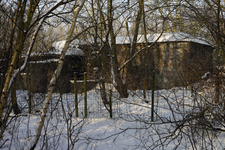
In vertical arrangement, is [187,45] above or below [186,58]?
above

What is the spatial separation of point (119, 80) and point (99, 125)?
3253 millimetres

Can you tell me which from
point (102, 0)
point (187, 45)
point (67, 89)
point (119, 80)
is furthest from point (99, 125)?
point (187, 45)

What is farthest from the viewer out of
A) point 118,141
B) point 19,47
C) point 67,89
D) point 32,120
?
point 67,89

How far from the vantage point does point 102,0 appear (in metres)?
7.77

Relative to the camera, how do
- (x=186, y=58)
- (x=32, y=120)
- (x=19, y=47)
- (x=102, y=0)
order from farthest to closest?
(x=186, y=58)
(x=102, y=0)
(x=32, y=120)
(x=19, y=47)

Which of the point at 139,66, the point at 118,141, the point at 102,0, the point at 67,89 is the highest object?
the point at 102,0

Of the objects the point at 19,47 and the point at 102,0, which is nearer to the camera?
the point at 19,47

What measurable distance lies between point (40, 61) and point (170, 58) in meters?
7.72

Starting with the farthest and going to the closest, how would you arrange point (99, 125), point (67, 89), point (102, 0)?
point (67, 89) → point (102, 0) → point (99, 125)

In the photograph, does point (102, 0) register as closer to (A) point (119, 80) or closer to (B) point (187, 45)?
(A) point (119, 80)

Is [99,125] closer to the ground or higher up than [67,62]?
closer to the ground

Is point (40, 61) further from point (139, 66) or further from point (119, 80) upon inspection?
point (139, 66)

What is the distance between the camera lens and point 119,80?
8109 millimetres

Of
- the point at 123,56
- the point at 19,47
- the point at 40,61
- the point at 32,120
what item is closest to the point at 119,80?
the point at 123,56
